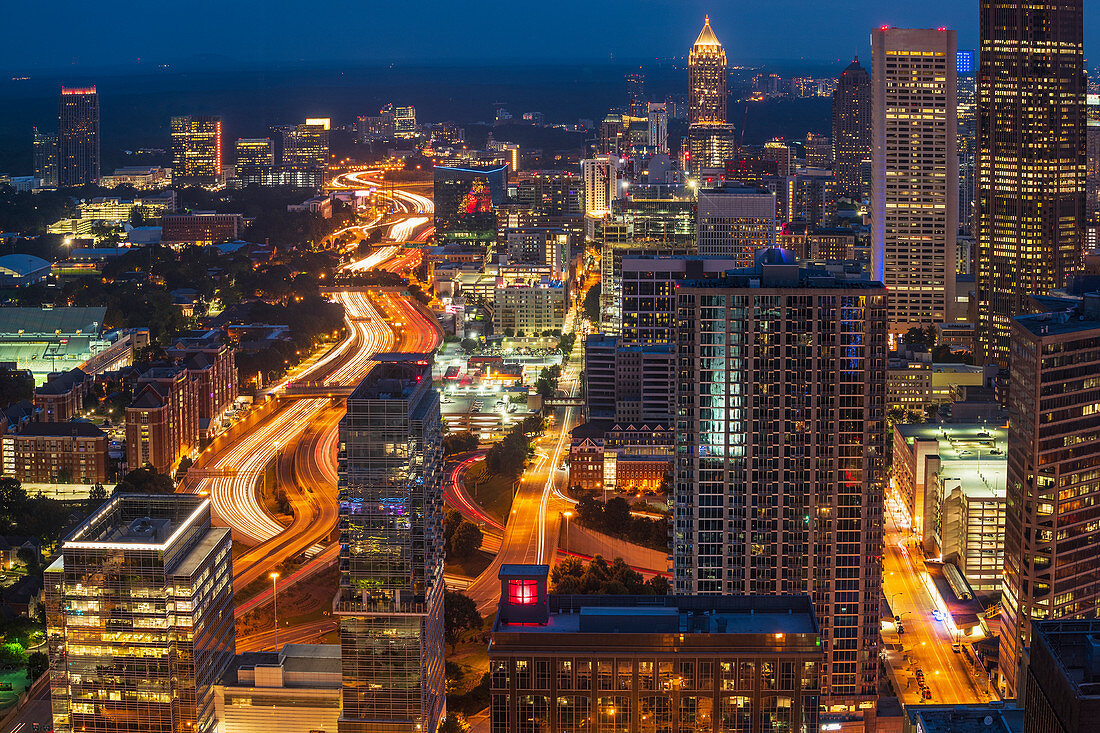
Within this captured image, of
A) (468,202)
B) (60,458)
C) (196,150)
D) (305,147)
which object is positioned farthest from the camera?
(305,147)

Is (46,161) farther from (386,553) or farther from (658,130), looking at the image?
(386,553)

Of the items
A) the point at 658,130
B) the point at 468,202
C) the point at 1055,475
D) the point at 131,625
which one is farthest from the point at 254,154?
the point at 131,625

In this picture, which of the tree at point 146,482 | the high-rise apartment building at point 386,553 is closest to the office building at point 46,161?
the tree at point 146,482

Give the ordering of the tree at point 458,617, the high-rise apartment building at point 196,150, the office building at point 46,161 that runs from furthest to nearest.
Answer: the high-rise apartment building at point 196,150 → the office building at point 46,161 → the tree at point 458,617

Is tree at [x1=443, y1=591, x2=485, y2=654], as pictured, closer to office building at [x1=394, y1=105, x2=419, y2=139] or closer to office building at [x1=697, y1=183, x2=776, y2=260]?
office building at [x1=697, y1=183, x2=776, y2=260]

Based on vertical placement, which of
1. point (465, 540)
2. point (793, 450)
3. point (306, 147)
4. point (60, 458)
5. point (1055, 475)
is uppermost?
point (306, 147)

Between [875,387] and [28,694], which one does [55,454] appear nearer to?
[28,694]

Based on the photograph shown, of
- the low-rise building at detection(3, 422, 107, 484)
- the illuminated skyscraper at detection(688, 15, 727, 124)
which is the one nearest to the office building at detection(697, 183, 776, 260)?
the low-rise building at detection(3, 422, 107, 484)

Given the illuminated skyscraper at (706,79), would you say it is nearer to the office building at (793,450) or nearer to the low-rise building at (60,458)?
the low-rise building at (60,458)
